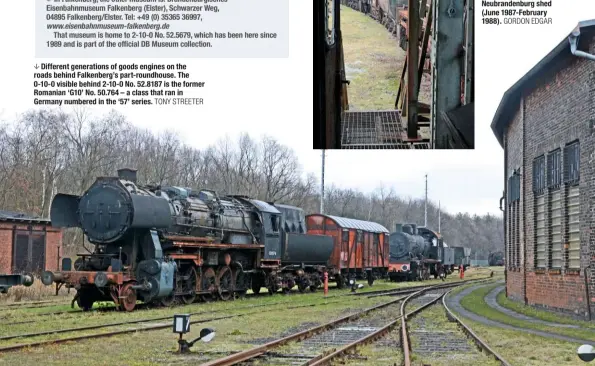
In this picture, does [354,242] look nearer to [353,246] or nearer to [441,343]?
[353,246]

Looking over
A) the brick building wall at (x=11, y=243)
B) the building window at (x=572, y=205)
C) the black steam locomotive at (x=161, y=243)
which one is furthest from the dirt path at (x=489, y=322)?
the brick building wall at (x=11, y=243)

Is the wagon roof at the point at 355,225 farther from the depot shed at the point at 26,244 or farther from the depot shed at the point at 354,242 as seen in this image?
Answer: the depot shed at the point at 26,244

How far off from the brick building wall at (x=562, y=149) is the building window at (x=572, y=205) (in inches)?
8.0

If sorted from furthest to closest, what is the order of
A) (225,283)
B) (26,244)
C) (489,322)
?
(26,244) < (225,283) < (489,322)

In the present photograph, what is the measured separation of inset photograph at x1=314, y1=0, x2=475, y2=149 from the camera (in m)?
7.78

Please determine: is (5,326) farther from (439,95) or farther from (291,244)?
(291,244)

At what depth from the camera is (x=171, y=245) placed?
22812mm

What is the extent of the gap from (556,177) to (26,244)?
22800 millimetres

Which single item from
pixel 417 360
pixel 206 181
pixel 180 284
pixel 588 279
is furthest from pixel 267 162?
pixel 417 360

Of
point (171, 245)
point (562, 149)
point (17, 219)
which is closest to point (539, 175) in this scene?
point (562, 149)

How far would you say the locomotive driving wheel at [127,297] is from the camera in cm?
2098

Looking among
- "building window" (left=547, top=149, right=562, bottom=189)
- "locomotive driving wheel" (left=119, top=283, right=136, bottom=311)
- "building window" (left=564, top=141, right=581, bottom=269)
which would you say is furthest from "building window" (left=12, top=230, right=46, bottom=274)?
"building window" (left=564, top=141, right=581, bottom=269)

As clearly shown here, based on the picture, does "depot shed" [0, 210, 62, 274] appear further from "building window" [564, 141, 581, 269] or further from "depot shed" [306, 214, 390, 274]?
"building window" [564, 141, 581, 269]

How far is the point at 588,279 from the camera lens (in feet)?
62.5
